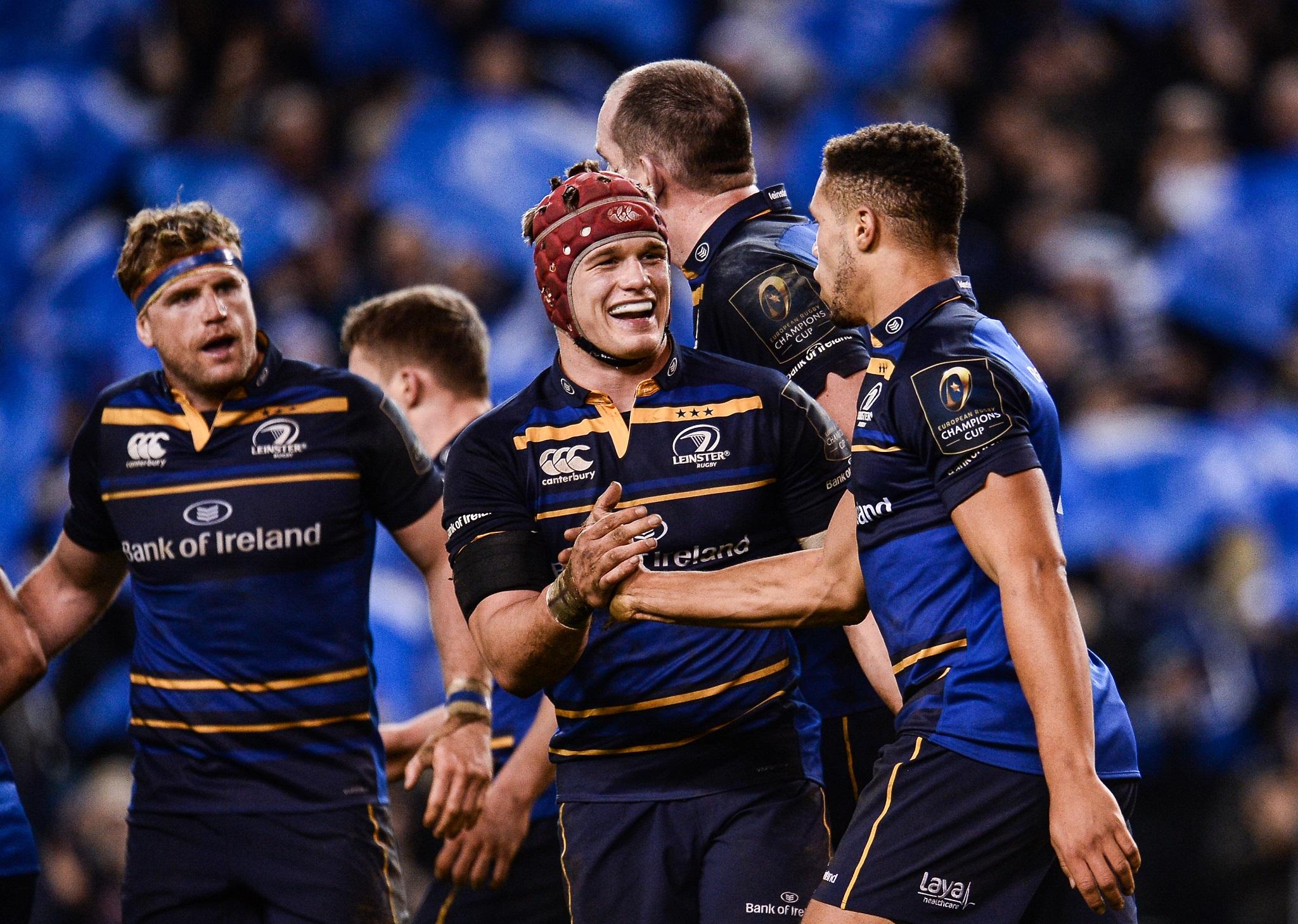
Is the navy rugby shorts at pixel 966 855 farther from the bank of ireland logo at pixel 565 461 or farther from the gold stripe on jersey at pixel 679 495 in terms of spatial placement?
the bank of ireland logo at pixel 565 461

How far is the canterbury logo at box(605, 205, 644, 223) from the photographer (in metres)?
4.18

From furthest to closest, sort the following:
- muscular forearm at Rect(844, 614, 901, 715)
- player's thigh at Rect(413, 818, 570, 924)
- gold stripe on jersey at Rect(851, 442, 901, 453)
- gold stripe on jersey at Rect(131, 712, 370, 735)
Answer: player's thigh at Rect(413, 818, 570, 924), gold stripe on jersey at Rect(131, 712, 370, 735), muscular forearm at Rect(844, 614, 901, 715), gold stripe on jersey at Rect(851, 442, 901, 453)

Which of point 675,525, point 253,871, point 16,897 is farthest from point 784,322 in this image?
point 16,897

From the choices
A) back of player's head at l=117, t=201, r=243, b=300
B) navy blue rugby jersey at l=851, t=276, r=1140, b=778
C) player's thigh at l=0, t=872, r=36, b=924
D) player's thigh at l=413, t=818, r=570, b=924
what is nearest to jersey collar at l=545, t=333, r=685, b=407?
navy blue rugby jersey at l=851, t=276, r=1140, b=778

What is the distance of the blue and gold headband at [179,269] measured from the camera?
489 centimetres

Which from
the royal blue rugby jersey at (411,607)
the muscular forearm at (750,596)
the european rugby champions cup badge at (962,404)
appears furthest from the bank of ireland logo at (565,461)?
the royal blue rugby jersey at (411,607)

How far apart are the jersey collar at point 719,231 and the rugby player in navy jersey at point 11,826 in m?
2.15

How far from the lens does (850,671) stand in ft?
15.3

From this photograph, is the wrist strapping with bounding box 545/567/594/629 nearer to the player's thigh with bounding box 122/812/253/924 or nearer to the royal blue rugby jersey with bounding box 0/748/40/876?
the player's thigh with bounding box 122/812/253/924

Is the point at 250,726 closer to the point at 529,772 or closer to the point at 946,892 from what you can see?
the point at 529,772

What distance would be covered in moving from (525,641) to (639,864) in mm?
634

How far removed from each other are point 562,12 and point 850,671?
8.58 meters

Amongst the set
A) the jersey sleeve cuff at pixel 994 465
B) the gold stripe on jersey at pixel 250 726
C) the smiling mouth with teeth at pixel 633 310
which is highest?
the smiling mouth with teeth at pixel 633 310

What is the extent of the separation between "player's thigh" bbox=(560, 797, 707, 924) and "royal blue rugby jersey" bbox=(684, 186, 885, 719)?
79cm
